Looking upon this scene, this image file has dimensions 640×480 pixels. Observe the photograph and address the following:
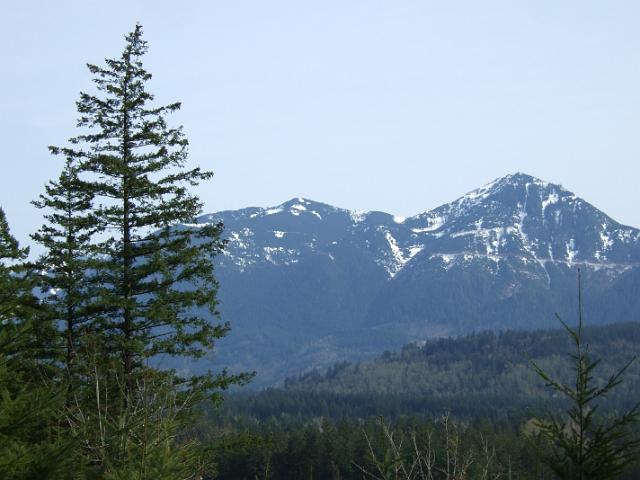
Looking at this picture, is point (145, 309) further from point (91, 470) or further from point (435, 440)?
point (435, 440)

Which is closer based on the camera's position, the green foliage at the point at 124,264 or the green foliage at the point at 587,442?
the green foliage at the point at 587,442

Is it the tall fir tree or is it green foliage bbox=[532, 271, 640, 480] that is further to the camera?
the tall fir tree

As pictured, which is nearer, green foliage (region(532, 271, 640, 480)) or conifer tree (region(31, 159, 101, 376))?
green foliage (region(532, 271, 640, 480))

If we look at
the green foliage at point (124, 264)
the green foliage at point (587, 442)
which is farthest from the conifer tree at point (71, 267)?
the green foliage at point (587, 442)

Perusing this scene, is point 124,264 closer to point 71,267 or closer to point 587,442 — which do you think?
point 71,267

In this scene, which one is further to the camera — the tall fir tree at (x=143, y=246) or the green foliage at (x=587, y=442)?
the tall fir tree at (x=143, y=246)

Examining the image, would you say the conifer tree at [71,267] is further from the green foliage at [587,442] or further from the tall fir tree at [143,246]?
the green foliage at [587,442]

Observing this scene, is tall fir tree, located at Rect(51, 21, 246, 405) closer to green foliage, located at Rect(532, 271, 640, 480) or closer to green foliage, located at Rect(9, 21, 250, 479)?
green foliage, located at Rect(9, 21, 250, 479)

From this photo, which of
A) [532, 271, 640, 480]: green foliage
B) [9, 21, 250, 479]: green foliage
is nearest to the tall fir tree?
[9, 21, 250, 479]: green foliage

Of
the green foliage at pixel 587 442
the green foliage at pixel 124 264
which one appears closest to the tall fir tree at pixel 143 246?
the green foliage at pixel 124 264

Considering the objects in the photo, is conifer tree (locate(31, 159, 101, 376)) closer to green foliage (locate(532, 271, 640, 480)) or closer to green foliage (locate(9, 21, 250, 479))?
green foliage (locate(9, 21, 250, 479))

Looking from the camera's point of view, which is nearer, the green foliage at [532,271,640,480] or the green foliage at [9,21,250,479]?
the green foliage at [532,271,640,480]

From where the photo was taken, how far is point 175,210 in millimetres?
26109

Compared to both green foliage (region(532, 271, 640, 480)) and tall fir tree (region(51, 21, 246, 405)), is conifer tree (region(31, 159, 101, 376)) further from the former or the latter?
green foliage (region(532, 271, 640, 480))
